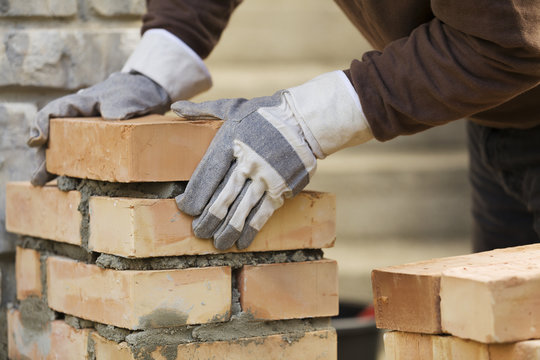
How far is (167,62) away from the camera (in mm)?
2127

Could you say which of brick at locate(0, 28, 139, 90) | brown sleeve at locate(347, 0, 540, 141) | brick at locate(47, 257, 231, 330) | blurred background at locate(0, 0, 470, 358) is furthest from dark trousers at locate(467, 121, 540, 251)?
blurred background at locate(0, 0, 470, 358)

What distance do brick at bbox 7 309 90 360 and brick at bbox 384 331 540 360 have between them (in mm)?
688

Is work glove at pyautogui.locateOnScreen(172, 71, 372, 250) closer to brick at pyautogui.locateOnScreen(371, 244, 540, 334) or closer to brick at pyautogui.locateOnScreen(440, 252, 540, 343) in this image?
brick at pyautogui.locateOnScreen(371, 244, 540, 334)

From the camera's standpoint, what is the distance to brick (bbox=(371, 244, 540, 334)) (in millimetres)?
1465

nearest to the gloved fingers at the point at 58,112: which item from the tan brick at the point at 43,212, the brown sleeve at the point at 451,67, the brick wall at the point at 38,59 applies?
the tan brick at the point at 43,212

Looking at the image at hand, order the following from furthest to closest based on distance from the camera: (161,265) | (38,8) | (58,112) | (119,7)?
(119,7) → (38,8) → (58,112) → (161,265)

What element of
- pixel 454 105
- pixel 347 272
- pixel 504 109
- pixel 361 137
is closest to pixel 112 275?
pixel 361 137

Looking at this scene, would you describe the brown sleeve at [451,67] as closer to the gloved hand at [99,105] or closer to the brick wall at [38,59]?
the gloved hand at [99,105]

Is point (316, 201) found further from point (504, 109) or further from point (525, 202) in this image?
point (525, 202)

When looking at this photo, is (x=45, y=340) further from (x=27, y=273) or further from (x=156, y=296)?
(x=156, y=296)

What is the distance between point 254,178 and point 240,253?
199 mm

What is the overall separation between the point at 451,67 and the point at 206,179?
52 cm

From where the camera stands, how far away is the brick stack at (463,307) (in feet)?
4.45

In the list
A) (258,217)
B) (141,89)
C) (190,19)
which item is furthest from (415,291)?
(190,19)
